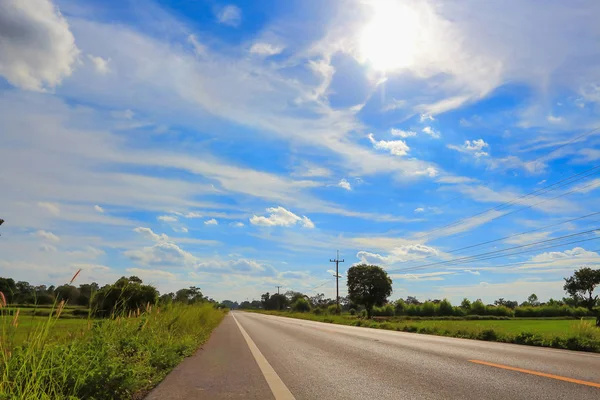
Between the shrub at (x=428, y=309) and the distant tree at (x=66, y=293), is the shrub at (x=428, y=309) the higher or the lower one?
the higher one

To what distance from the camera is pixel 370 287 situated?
80812mm

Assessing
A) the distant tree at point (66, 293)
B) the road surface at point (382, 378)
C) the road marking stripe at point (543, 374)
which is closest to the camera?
the distant tree at point (66, 293)

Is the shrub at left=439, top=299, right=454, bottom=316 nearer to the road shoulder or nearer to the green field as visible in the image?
the road shoulder

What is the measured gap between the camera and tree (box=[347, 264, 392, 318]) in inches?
3162

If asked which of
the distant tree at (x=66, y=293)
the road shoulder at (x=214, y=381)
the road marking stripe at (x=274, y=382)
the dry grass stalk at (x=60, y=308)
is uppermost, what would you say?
the distant tree at (x=66, y=293)

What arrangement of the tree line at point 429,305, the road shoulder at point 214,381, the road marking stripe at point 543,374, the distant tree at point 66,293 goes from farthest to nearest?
the tree line at point 429,305 < the road marking stripe at point 543,374 < the road shoulder at point 214,381 < the distant tree at point 66,293

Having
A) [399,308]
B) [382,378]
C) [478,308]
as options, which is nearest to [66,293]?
[382,378]

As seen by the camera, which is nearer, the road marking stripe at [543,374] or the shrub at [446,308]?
the road marking stripe at [543,374]

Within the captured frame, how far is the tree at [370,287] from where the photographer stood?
80312 millimetres

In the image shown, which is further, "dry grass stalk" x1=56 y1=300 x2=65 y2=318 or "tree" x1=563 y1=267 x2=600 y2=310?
"tree" x1=563 y1=267 x2=600 y2=310

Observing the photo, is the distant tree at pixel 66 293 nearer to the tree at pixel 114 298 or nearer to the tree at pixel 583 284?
the tree at pixel 114 298

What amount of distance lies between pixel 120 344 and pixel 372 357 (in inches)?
206

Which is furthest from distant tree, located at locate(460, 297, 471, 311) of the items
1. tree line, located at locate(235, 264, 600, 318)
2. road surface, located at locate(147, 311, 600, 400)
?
road surface, located at locate(147, 311, 600, 400)

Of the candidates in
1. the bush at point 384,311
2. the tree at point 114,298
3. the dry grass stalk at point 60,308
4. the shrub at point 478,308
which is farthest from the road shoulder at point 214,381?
the bush at point 384,311
